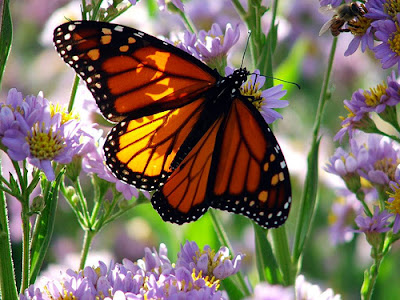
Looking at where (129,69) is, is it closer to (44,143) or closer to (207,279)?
(44,143)

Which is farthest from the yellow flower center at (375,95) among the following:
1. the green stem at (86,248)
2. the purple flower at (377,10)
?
the green stem at (86,248)

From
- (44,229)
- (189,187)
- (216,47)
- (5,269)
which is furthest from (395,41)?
(5,269)

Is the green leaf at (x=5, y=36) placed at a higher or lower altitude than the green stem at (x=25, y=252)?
higher

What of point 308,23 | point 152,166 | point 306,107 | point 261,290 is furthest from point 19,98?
point 308,23

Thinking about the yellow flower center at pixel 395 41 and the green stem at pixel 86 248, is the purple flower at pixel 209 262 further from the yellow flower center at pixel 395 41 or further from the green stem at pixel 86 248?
the yellow flower center at pixel 395 41

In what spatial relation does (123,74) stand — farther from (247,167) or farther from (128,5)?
(247,167)

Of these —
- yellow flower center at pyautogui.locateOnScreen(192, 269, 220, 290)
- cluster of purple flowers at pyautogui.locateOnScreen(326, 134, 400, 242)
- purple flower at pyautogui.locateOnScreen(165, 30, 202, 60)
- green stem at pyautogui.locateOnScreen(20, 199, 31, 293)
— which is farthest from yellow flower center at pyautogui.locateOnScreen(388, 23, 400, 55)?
green stem at pyautogui.locateOnScreen(20, 199, 31, 293)

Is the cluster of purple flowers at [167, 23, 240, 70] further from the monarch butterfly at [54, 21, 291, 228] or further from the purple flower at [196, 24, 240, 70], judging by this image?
the monarch butterfly at [54, 21, 291, 228]
